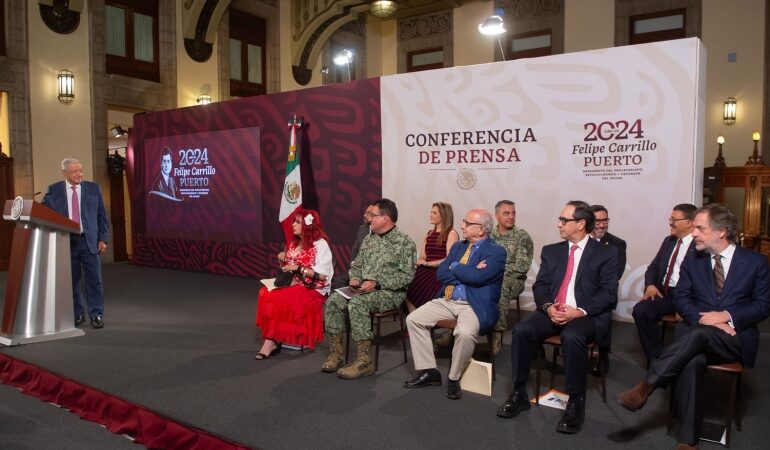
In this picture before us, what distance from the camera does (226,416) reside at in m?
3.09

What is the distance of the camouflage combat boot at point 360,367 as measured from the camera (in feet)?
12.2

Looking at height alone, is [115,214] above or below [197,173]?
below

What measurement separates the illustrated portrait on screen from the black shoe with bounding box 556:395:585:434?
24.0 feet

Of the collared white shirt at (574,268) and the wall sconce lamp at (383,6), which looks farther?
the wall sconce lamp at (383,6)

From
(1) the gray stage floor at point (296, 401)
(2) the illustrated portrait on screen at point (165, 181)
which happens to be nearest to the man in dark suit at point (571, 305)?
(1) the gray stage floor at point (296, 401)

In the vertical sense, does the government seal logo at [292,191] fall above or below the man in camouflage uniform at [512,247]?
above

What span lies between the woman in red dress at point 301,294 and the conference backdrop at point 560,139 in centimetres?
237

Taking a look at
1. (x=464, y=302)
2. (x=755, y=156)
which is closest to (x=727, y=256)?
(x=464, y=302)

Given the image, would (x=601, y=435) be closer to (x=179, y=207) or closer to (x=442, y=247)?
(x=442, y=247)

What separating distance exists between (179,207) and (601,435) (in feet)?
24.4

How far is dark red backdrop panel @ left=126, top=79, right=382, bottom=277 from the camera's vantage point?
689 centimetres

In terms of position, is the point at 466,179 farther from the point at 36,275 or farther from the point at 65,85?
the point at 65,85

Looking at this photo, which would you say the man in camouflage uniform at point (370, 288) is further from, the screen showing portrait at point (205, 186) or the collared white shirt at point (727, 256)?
the screen showing portrait at point (205, 186)

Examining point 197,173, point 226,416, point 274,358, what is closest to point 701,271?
point 226,416
